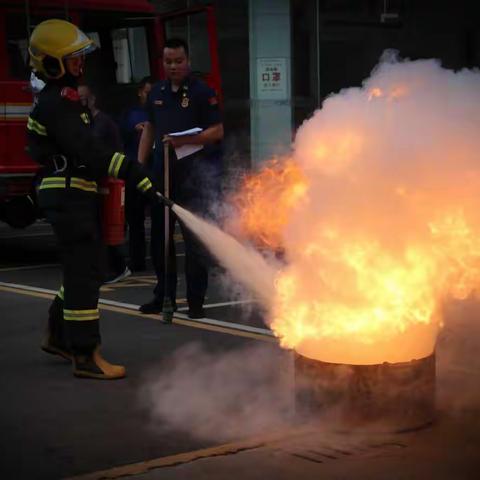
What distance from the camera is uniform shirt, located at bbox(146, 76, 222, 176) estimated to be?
773 centimetres

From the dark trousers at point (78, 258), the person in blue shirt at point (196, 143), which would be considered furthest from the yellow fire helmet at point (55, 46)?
the person in blue shirt at point (196, 143)

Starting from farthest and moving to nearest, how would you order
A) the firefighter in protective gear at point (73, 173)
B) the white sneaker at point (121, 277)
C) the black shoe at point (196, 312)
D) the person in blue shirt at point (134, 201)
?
the person in blue shirt at point (134, 201) < the white sneaker at point (121, 277) < the black shoe at point (196, 312) < the firefighter in protective gear at point (73, 173)

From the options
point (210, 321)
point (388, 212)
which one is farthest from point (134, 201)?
point (388, 212)

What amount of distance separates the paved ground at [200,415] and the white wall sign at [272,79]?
9.97m

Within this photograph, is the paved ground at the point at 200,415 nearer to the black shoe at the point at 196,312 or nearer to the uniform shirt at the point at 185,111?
the black shoe at the point at 196,312

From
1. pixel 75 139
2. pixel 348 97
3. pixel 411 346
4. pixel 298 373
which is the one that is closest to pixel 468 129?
pixel 348 97

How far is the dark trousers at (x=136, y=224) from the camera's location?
10.6 m

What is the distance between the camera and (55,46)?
578 centimetres

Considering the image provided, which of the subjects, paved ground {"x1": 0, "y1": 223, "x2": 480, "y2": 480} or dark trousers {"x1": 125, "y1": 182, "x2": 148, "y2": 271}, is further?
dark trousers {"x1": 125, "y1": 182, "x2": 148, "y2": 271}

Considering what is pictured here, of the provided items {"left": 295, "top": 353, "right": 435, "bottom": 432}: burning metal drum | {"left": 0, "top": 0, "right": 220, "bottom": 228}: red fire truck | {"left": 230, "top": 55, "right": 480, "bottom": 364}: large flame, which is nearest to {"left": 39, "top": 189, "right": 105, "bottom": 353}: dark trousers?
{"left": 230, "top": 55, "right": 480, "bottom": 364}: large flame

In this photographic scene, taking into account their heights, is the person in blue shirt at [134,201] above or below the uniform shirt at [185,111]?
below

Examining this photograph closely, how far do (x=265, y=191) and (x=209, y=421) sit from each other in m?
1.27

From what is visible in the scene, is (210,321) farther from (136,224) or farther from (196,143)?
(136,224)

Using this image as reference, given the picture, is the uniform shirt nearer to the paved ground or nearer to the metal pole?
the metal pole
